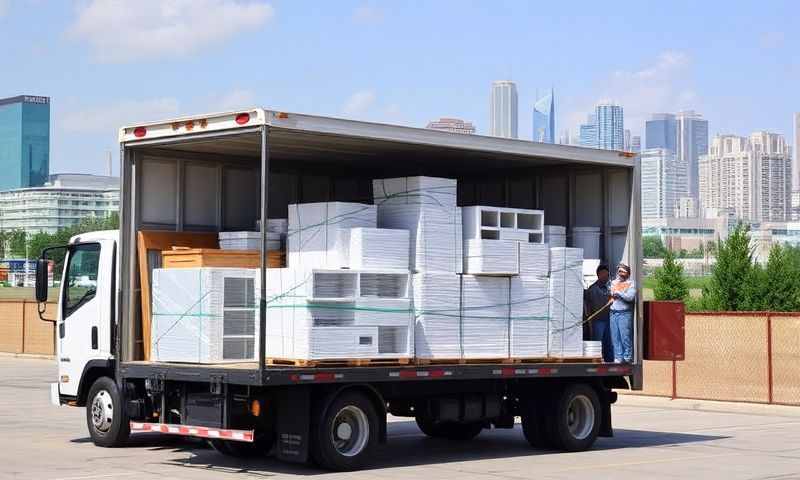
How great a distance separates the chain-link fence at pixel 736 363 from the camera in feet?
74.1

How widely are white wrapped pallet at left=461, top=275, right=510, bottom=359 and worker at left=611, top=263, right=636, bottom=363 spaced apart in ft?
6.60

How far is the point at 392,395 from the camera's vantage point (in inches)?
550

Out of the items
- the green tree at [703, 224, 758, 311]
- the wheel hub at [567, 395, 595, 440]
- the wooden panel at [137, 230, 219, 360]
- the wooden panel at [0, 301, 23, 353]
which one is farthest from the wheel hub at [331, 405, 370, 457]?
the wooden panel at [0, 301, 23, 353]

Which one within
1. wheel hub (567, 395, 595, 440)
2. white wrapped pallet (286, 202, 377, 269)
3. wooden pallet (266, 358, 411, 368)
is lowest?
wheel hub (567, 395, 595, 440)

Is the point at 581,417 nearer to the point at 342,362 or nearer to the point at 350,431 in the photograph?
the point at 350,431

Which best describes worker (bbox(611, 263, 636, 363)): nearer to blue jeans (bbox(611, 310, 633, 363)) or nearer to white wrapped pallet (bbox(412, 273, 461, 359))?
blue jeans (bbox(611, 310, 633, 363))

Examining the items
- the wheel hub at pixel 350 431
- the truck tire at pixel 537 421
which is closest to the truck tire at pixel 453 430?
the truck tire at pixel 537 421

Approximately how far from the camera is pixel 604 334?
655 inches

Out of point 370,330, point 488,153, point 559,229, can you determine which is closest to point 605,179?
point 559,229

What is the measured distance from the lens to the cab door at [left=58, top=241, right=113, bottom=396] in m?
15.4

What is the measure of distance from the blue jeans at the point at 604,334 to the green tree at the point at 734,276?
1481 cm

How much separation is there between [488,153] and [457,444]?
13.4 ft

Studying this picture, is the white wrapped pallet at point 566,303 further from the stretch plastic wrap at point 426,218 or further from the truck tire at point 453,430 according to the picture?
the truck tire at point 453,430

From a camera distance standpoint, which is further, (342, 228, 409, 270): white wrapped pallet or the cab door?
the cab door
